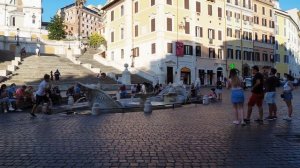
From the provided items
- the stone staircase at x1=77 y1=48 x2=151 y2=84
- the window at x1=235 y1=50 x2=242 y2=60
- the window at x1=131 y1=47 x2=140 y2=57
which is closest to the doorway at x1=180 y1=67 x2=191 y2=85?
the stone staircase at x1=77 y1=48 x2=151 y2=84

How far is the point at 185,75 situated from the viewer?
52.0 metres

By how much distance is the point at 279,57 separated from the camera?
72.6m

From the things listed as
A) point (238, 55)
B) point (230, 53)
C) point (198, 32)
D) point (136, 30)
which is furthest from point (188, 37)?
point (238, 55)

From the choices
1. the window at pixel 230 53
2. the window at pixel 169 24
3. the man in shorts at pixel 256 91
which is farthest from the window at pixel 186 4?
the man in shorts at pixel 256 91

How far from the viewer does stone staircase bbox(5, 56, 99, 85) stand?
117ft

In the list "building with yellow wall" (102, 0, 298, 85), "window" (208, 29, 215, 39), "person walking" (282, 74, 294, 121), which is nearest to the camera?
"person walking" (282, 74, 294, 121)

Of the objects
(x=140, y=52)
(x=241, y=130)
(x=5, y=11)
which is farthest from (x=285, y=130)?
(x=5, y=11)

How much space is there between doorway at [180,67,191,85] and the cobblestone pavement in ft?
127

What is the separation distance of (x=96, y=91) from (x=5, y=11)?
248 ft

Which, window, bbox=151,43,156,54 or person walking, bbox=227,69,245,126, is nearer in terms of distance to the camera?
person walking, bbox=227,69,245,126

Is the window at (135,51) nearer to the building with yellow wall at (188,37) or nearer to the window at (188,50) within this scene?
the building with yellow wall at (188,37)

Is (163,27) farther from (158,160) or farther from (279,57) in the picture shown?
(158,160)

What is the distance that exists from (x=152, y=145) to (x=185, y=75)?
1719 inches

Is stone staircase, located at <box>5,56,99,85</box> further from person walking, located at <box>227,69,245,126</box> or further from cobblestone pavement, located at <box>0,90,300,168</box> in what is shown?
person walking, located at <box>227,69,245,126</box>
